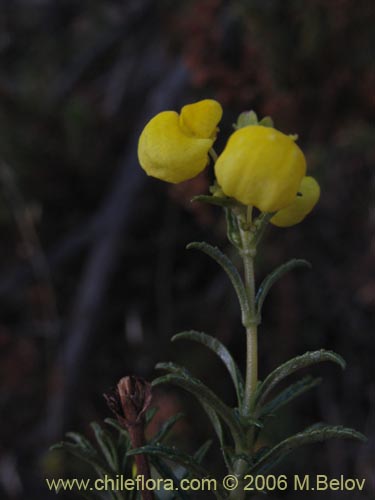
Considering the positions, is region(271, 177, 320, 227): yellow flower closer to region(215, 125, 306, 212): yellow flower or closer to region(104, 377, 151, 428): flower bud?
region(215, 125, 306, 212): yellow flower

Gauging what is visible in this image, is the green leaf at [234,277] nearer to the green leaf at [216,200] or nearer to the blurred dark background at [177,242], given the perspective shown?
the green leaf at [216,200]

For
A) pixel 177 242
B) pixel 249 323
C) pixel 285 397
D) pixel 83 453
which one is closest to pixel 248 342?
pixel 249 323

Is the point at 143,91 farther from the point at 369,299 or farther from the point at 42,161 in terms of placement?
the point at 369,299

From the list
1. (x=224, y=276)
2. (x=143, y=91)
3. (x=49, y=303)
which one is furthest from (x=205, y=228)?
(x=143, y=91)

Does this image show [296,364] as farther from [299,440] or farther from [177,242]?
[177,242]

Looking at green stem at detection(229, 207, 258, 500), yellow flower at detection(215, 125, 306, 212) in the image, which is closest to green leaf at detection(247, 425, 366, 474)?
green stem at detection(229, 207, 258, 500)

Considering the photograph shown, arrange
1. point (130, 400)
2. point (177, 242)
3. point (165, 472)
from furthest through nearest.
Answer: point (177, 242) → point (165, 472) → point (130, 400)
